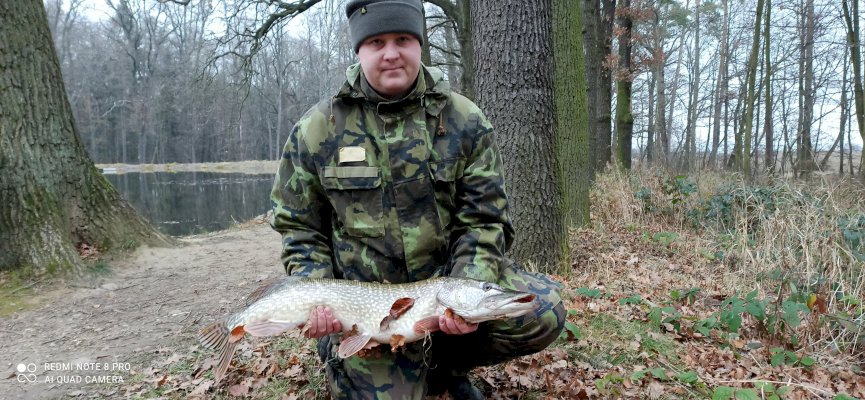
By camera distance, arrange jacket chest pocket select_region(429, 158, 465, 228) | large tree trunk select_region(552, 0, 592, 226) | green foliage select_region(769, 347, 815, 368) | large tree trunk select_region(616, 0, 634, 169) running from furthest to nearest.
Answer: large tree trunk select_region(616, 0, 634, 169), large tree trunk select_region(552, 0, 592, 226), green foliage select_region(769, 347, 815, 368), jacket chest pocket select_region(429, 158, 465, 228)

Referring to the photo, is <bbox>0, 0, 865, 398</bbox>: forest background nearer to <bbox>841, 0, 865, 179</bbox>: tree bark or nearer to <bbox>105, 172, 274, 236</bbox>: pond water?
<bbox>841, 0, 865, 179</bbox>: tree bark

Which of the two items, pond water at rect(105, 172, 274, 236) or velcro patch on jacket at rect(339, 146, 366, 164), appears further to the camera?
pond water at rect(105, 172, 274, 236)

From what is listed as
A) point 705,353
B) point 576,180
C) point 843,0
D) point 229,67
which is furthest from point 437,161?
point 229,67

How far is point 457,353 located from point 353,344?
70 centimetres

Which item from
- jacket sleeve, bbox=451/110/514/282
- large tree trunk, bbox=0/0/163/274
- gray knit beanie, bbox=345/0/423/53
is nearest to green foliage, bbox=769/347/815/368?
jacket sleeve, bbox=451/110/514/282

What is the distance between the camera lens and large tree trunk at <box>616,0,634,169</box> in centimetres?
1434

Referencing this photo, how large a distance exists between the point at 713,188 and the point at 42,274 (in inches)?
404

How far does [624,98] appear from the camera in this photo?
14.9m

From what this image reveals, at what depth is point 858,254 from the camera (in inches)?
168

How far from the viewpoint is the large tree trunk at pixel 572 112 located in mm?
6359

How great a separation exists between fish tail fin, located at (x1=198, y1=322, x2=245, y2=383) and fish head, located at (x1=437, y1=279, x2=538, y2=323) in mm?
963

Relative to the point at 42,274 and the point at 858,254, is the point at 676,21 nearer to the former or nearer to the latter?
the point at 858,254

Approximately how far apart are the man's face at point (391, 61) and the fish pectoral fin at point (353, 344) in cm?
124

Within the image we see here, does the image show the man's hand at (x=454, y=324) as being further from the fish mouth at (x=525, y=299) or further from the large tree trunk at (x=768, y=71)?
the large tree trunk at (x=768, y=71)
